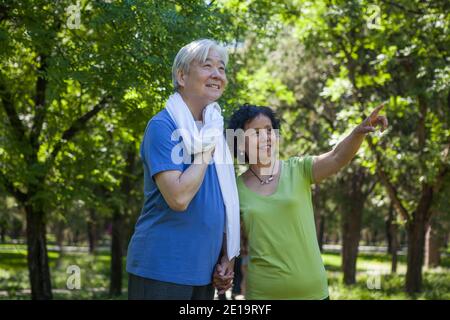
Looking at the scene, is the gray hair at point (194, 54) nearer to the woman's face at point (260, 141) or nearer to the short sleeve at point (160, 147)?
the short sleeve at point (160, 147)

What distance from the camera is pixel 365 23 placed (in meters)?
12.8

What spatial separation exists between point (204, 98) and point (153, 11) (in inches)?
111

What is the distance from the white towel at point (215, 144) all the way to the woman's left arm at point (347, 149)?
0.59 meters

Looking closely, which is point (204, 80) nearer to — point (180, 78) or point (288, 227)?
point (180, 78)

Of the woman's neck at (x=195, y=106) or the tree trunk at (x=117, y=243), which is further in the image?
the tree trunk at (x=117, y=243)

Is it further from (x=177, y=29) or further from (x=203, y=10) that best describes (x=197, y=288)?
(x=203, y=10)

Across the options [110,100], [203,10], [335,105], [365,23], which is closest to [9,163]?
[110,100]

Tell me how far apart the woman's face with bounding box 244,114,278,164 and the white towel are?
17.9 inches

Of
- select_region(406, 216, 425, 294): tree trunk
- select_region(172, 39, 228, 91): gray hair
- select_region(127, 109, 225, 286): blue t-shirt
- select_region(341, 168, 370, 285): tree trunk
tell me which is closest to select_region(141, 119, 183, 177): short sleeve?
select_region(127, 109, 225, 286): blue t-shirt

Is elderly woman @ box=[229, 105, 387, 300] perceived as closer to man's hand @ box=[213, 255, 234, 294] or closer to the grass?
man's hand @ box=[213, 255, 234, 294]

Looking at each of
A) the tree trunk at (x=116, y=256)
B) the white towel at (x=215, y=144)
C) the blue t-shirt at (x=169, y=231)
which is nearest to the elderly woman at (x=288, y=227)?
the white towel at (x=215, y=144)

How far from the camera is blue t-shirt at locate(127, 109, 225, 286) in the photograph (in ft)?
8.59

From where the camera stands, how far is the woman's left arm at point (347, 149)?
312 cm

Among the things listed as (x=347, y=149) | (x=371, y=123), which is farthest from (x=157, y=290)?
(x=371, y=123)
